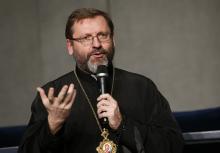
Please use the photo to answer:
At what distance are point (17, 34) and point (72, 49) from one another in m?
2.09

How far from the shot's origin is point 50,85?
3.31 m

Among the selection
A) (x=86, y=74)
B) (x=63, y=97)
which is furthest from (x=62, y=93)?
(x=86, y=74)

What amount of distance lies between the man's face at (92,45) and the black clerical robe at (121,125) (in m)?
0.23

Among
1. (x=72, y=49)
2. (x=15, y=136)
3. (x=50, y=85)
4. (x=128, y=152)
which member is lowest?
(x=15, y=136)

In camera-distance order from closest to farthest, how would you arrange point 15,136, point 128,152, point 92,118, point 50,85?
1. point 128,152
2. point 92,118
3. point 50,85
4. point 15,136

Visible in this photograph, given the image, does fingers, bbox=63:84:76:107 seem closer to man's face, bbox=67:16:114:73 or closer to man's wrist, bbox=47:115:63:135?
man's wrist, bbox=47:115:63:135

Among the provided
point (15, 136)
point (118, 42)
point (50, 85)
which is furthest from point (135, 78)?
point (118, 42)

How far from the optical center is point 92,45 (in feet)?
9.79

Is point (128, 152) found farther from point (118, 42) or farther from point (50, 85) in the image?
point (118, 42)

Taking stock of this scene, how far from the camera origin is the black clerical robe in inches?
111

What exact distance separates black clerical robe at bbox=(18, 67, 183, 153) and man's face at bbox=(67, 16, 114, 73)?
9.2 inches

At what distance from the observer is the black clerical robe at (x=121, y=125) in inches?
111

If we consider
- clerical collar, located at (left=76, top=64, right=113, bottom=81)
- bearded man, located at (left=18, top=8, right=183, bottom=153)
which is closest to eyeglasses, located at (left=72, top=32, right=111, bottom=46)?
bearded man, located at (left=18, top=8, right=183, bottom=153)

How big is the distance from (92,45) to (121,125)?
20.3 inches
